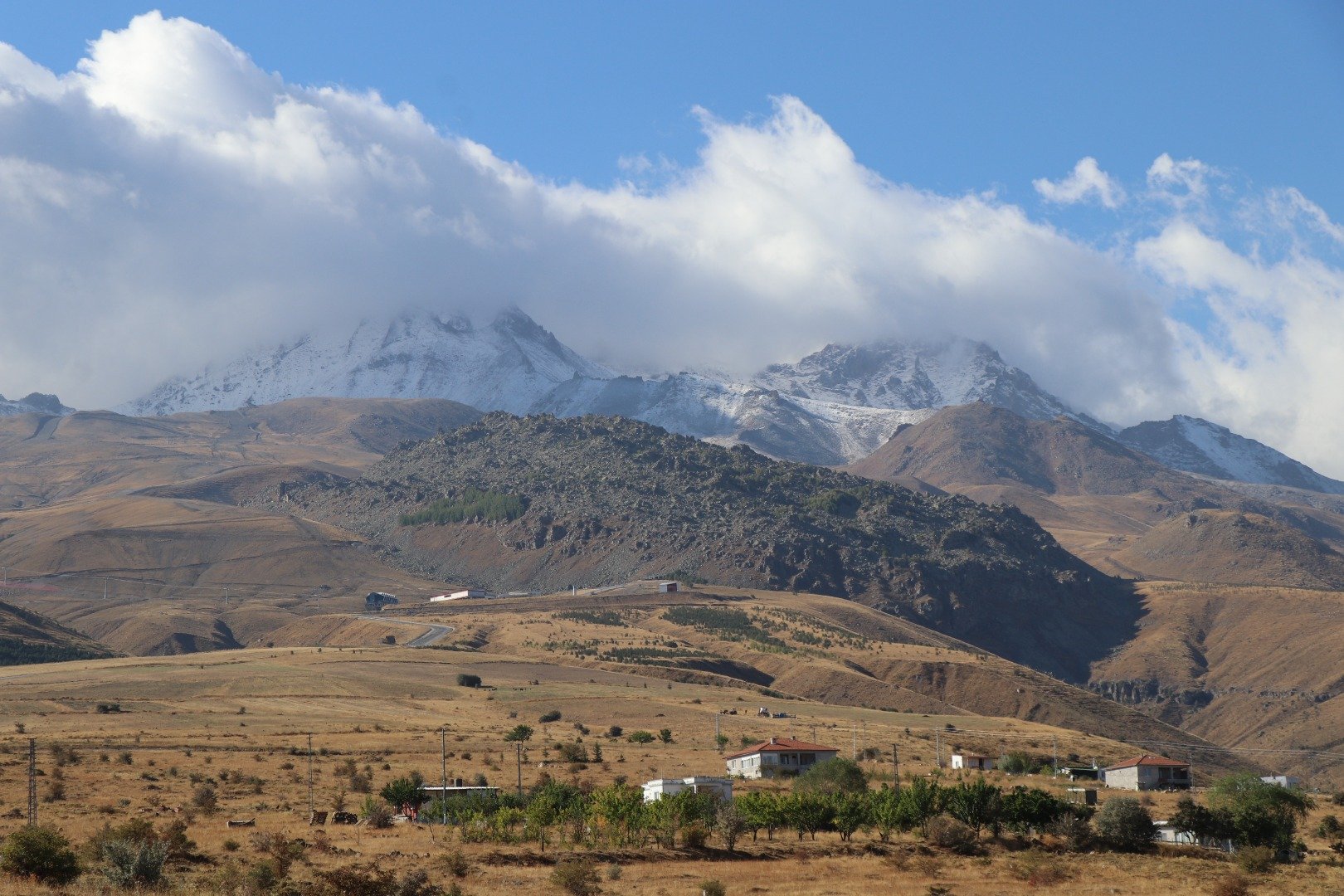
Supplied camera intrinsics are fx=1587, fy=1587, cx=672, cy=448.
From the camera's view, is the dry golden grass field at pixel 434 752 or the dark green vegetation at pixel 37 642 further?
the dark green vegetation at pixel 37 642

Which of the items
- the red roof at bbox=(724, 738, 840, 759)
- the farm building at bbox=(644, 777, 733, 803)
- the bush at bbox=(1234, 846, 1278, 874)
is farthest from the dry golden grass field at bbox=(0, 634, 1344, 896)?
the farm building at bbox=(644, 777, 733, 803)

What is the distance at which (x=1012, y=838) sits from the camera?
231 feet

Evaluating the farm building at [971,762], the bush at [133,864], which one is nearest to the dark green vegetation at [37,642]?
the farm building at [971,762]

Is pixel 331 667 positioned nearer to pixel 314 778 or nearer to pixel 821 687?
pixel 821 687

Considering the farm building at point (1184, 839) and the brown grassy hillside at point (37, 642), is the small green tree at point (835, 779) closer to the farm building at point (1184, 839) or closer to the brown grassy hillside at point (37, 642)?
the farm building at point (1184, 839)

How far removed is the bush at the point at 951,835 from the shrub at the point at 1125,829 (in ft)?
21.6

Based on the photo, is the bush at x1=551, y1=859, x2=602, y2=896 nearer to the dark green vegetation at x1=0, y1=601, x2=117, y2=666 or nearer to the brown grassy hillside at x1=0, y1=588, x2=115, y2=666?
the dark green vegetation at x1=0, y1=601, x2=117, y2=666

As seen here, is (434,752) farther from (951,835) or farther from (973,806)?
(951,835)

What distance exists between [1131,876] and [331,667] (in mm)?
106264

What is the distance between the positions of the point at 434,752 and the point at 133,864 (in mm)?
49843

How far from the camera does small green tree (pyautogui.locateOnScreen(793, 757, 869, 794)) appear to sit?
8419 cm

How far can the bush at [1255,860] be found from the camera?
212 feet

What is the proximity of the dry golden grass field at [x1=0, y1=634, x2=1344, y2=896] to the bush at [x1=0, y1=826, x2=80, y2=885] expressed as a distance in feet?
5.29

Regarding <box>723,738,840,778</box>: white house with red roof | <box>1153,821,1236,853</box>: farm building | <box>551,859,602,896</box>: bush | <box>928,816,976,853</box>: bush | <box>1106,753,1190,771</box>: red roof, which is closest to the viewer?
<box>551,859,602,896</box>: bush
